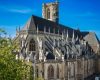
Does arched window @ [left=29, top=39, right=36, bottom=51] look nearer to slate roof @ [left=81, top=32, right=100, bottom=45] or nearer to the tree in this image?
the tree

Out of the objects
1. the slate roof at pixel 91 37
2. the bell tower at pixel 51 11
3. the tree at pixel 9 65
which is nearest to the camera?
the tree at pixel 9 65

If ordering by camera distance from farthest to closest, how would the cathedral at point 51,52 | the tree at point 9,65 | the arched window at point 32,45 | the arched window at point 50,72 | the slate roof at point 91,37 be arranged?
the slate roof at point 91,37 < the arched window at point 32,45 < the arched window at point 50,72 < the cathedral at point 51,52 < the tree at point 9,65

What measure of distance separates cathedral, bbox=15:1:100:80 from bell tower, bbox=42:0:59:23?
647 inches

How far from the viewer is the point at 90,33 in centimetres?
10688

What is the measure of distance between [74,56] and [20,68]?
46.0 meters

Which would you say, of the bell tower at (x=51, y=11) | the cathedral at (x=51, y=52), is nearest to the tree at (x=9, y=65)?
the cathedral at (x=51, y=52)

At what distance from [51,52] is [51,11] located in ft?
130

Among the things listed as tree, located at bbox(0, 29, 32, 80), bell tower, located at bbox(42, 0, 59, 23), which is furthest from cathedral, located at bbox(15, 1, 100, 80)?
tree, located at bbox(0, 29, 32, 80)

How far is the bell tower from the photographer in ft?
347

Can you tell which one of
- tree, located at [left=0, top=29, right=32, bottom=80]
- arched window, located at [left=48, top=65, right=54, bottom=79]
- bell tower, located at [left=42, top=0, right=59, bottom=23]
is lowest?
arched window, located at [left=48, top=65, right=54, bottom=79]

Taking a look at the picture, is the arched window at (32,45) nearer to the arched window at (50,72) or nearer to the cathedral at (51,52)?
the cathedral at (51,52)

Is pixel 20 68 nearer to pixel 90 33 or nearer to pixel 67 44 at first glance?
pixel 67 44

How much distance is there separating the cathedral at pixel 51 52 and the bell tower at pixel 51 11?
1644 centimetres

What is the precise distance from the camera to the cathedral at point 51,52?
65.7 m
